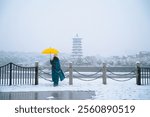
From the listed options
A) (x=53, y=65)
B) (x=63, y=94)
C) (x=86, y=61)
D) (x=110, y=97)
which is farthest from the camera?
(x=86, y=61)

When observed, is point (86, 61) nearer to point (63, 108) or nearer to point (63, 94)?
point (63, 94)

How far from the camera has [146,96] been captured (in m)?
8.91

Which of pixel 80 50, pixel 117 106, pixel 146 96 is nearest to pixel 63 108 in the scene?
pixel 117 106

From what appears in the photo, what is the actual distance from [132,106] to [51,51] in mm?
7040

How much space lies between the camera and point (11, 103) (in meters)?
6.52

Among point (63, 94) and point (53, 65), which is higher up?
point (53, 65)

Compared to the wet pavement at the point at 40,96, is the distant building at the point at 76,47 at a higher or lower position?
higher

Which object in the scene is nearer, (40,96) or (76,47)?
(40,96)

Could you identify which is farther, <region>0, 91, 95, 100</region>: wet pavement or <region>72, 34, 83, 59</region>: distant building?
<region>72, 34, 83, 59</region>: distant building

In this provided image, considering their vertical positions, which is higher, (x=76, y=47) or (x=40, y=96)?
(x=76, y=47)

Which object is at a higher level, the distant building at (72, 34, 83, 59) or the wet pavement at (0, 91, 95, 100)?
the distant building at (72, 34, 83, 59)

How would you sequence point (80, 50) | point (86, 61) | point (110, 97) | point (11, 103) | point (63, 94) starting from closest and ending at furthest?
point (11, 103), point (110, 97), point (63, 94), point (86, 61), point (80, 50)

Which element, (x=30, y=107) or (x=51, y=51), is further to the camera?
(x=51, y=51)

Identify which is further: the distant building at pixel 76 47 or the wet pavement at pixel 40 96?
the distant building at pixel 76 47
